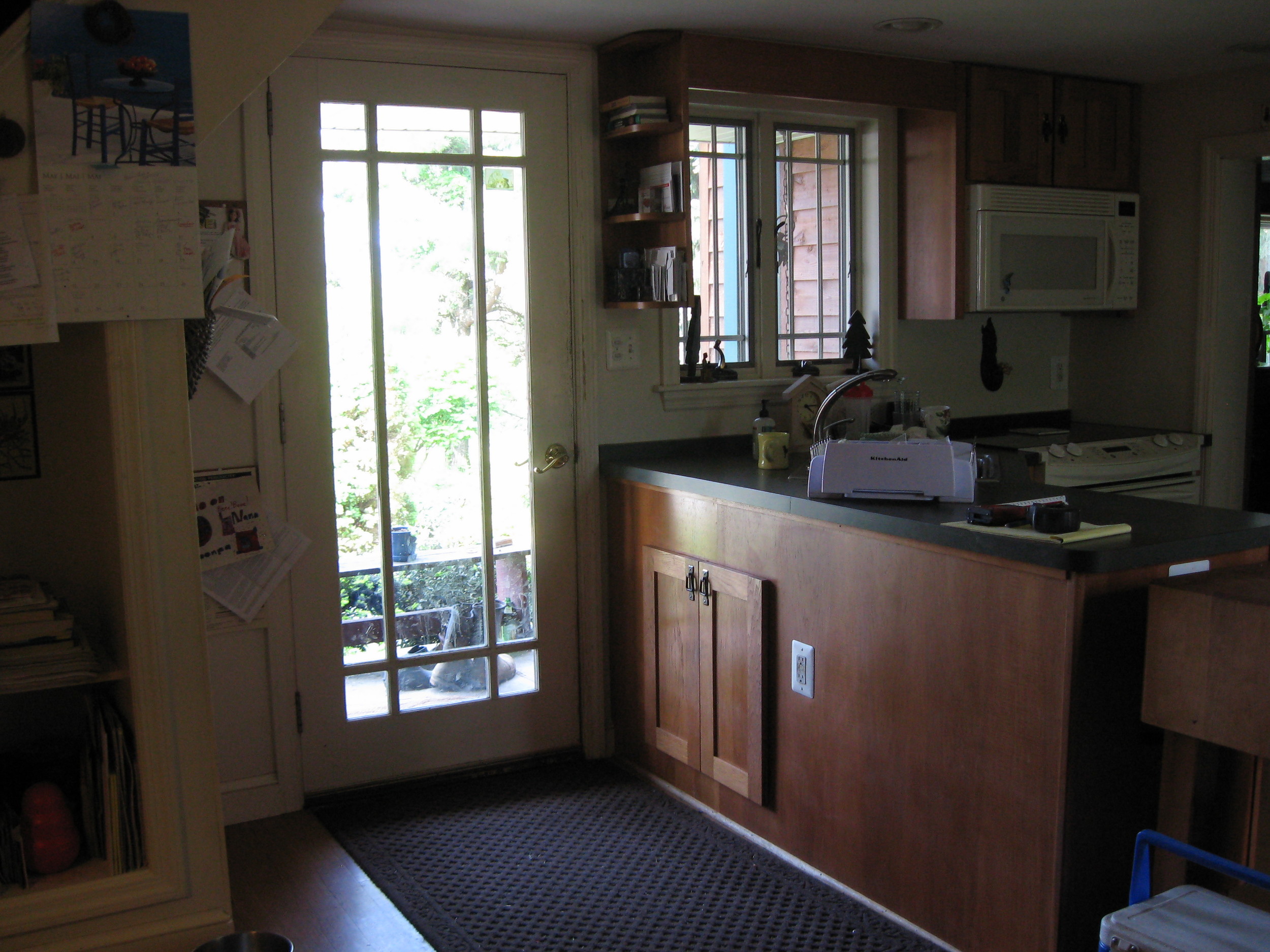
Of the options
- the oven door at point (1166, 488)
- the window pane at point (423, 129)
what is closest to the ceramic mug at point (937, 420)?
the oven door at point (1166, 488)

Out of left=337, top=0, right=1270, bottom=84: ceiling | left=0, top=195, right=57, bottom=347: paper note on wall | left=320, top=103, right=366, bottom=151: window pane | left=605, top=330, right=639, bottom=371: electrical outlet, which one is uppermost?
left=337, top=0, right=1270, bottom=84: ceiling

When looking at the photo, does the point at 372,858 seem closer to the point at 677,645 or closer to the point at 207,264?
the point at 677,645

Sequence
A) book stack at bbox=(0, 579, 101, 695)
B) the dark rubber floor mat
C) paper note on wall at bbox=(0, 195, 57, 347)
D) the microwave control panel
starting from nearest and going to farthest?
paper note on wall at bbox=(0, 195, 57, 347) → book stack at bbox=(0, 579, 101, 695) → the dark rubber floor mat → the microwave control panel

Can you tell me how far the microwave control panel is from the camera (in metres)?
4.08

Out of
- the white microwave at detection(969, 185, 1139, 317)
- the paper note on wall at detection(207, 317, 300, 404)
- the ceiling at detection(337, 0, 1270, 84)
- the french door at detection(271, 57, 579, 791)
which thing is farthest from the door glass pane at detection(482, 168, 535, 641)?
the white microwave at detection(969, 185, 1139, 317)

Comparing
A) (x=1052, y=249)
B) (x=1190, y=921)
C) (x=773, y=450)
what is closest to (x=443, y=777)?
(x=773, y=450)

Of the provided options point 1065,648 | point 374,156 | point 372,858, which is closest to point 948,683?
point 1065,648

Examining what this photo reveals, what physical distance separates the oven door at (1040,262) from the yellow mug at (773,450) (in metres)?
1.05

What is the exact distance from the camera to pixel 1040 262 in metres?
3.94

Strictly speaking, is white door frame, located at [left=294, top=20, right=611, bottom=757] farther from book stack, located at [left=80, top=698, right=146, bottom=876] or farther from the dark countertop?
book stack, located at [left=80, top=698, right=146, bottom=876]

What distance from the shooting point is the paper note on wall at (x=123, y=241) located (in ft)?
5.98

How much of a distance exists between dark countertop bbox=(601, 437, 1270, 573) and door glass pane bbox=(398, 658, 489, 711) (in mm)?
736

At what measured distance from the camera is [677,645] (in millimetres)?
3189

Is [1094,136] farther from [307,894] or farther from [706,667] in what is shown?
[307,894]
